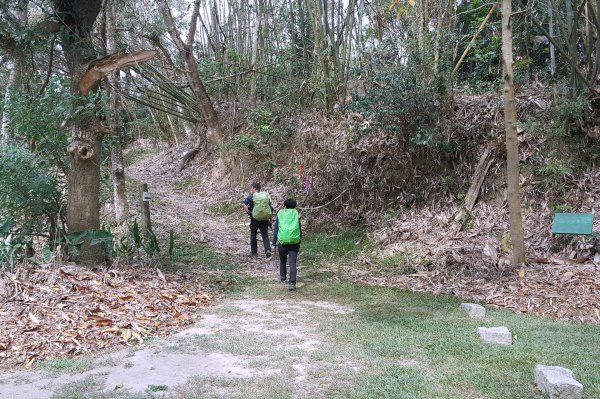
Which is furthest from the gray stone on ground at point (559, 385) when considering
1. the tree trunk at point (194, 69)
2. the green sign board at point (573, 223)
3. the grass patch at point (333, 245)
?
the tree trunk at point (194, 69)

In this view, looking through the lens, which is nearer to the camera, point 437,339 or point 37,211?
point 437,339

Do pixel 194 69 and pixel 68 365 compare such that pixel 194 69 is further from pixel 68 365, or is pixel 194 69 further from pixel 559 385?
pixel 559 385

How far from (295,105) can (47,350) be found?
36.1 feet

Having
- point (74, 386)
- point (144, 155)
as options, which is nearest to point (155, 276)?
point (74, 386)

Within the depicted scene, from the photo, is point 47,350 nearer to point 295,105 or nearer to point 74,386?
point 74,386

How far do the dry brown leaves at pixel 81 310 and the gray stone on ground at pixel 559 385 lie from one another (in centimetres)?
350

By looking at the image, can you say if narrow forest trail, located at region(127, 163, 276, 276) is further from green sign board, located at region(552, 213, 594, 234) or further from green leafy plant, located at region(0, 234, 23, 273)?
green sign board, located at region(552, 213, 594, 234)

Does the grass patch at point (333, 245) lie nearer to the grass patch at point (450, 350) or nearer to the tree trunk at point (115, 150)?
the grass patch at point (450, 350)

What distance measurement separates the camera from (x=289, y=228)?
275 inches

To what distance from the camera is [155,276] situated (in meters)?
6.66

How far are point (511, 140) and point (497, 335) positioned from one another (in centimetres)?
324

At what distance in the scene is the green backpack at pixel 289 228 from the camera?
275 inches

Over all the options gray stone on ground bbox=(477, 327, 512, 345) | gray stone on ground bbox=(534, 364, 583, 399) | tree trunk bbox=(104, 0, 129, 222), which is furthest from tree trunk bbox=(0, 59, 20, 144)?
gray stone on ground bbox=(534, 364, 583, 399)

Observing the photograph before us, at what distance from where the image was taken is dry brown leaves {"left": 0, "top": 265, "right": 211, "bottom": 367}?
4406 millimetres
